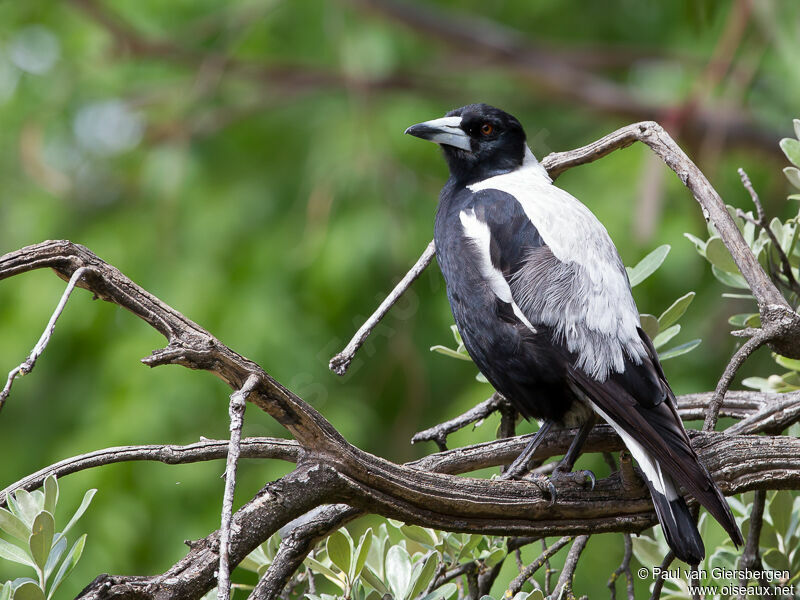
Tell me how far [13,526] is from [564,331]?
3.64 ft

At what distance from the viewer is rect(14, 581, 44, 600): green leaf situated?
1217 millimetres

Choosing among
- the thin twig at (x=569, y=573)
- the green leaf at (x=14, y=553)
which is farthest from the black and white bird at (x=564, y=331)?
the green leaf at (x=14, y=553)

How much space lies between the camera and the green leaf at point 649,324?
1.93 metres

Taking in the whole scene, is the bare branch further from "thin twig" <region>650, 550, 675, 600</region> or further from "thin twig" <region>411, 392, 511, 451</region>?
"thin twig" <region>650, 550, 675, 600</region>

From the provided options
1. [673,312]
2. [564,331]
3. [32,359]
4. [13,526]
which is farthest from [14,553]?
[673,312]

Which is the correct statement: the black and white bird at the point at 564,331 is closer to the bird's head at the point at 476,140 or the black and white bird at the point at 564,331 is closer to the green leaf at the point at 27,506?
the bird's head at the point at 476,140

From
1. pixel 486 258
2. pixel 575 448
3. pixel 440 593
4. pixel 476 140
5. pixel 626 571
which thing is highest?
pixel 476 140

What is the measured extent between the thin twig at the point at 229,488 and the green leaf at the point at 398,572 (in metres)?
0.54

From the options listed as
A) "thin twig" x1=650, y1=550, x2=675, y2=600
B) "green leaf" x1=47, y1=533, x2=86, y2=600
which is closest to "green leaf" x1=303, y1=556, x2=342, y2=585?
"green leaf" x1=47, y1=533, x2=86, y2=600

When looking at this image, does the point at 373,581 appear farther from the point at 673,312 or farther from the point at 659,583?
the point at 673,312

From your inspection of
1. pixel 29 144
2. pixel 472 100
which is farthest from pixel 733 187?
pixel 29 144

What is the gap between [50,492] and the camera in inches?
50.2

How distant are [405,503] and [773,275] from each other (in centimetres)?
102

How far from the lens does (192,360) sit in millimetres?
1130
